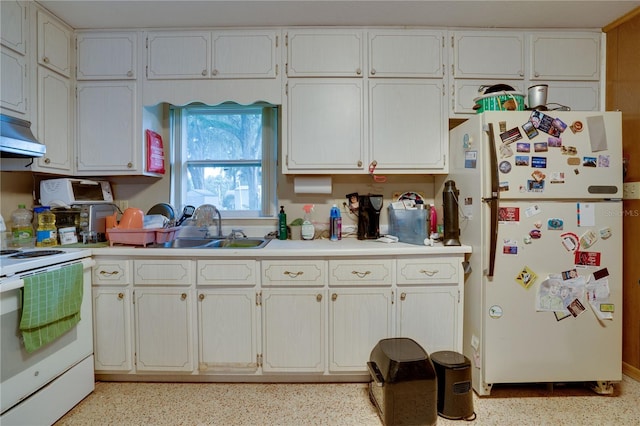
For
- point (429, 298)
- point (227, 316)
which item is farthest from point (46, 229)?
point (429, 298)

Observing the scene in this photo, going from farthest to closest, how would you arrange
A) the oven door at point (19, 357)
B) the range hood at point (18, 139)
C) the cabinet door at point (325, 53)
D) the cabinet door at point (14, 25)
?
1. the cabinet door at point (325, 53)
2. the cabinet door at point (14, 25)
3. the range hood at point (18, 139)
4. the oven door at point (19, 357)

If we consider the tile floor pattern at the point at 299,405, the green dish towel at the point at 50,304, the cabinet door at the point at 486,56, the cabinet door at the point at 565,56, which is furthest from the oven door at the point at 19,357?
the cabinet door at the point at 565,56

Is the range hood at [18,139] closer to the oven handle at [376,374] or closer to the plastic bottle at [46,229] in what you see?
the plastic bottle at [46,229]

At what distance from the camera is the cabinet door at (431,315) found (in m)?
1.87

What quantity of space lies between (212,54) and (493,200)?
2.05m

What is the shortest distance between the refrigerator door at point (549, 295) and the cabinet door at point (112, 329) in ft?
6.92

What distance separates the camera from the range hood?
162 centimetres

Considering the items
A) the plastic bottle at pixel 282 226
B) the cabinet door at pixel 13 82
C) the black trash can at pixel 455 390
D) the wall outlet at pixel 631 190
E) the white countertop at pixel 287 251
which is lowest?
the black trash can at pixel 455 390

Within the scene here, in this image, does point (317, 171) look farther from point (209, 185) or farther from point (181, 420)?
point (181, 420)

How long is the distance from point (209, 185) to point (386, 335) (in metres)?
1.82

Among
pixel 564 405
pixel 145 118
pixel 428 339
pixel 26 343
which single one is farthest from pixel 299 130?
pixel 564 405

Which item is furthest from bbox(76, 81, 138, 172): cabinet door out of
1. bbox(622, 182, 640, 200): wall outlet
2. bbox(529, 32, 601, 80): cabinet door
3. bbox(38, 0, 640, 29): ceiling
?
bbox(622, 182, 640, 200): wall outlet

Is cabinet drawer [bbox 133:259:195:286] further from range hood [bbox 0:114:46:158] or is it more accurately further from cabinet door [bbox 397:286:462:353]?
cabinet door [bbox 397:286:462:353]

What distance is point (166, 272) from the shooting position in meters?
1.86
